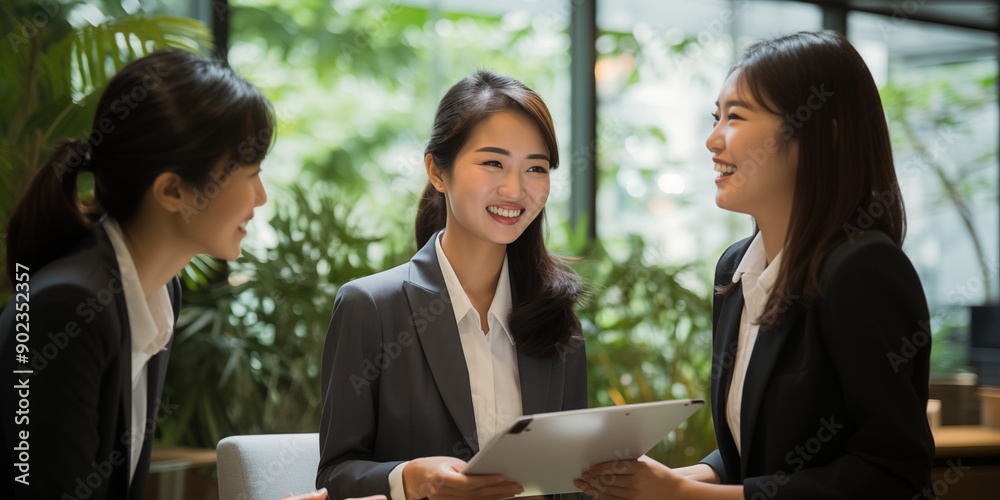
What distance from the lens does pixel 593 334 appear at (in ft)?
12.7

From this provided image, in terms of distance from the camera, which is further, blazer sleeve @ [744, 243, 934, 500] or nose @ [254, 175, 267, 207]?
nose @ [254, 175, 267, 207]

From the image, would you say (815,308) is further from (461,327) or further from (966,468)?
(966,468)

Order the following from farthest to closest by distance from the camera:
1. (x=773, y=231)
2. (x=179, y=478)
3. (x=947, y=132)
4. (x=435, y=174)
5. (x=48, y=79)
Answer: (x=947, y=132) < (x=179, y=478) < (x=48, y=79) < (x=435, y=174) < (x=773, y=231)

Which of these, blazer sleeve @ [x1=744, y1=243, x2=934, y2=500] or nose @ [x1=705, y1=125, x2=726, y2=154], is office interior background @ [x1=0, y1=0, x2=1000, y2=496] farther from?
blazer sleeve @ [x1=744, y1=243, x2=934, y2=500]

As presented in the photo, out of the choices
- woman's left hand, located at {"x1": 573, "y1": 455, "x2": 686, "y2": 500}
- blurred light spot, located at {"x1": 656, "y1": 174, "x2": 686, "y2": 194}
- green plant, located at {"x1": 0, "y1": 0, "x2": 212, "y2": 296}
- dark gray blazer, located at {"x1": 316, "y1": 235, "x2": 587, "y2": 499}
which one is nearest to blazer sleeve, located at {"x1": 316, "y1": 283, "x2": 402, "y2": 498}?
dark gray blazer, located at {"x1": 316, "y1": 235, "x2": 587, "y2": 499}

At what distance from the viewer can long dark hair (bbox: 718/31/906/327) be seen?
1546 mm

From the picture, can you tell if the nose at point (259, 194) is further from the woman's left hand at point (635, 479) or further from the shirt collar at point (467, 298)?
the woman's left hand at point (635, 479)

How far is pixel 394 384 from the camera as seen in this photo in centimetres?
179

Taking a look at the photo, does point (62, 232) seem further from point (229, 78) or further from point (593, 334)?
point (593, 334)

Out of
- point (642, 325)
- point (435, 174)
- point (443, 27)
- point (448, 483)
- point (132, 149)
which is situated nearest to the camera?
point (132, 149)

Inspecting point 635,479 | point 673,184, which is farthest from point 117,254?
point 673,184

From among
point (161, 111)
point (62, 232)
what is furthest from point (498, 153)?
point (62, 232)

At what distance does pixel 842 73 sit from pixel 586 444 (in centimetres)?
83

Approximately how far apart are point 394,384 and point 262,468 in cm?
37
